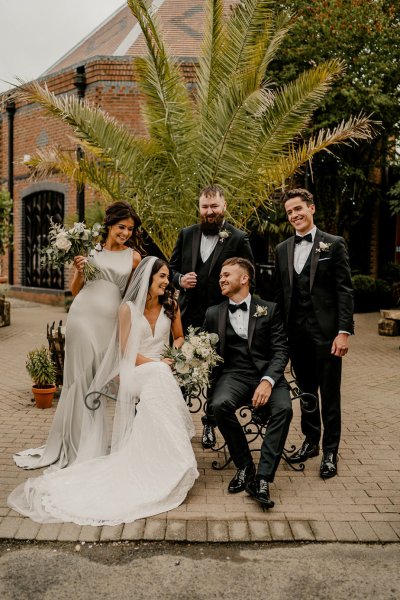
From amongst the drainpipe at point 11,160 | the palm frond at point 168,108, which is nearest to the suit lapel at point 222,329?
the palm frond at point 168,108

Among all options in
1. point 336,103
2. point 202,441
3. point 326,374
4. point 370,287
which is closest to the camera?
point 326,374

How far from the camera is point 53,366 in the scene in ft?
22.0

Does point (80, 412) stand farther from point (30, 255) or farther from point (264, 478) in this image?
point (30, 255)

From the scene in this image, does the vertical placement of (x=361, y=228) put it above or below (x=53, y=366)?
above

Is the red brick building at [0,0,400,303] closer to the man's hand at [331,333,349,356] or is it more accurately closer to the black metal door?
the black metal door

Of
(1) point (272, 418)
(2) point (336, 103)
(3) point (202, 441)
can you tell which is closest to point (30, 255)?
(2) point (336, 103)

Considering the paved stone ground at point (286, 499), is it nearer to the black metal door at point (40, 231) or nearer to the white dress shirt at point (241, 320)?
the white dress shirt at point (241, 320)

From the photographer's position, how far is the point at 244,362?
482cm

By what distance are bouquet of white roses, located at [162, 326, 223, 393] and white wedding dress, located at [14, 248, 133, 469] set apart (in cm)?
75

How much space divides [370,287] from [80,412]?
13.2 meters

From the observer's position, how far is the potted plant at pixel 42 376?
21.6 feet

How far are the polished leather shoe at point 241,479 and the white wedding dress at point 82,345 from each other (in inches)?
51.6

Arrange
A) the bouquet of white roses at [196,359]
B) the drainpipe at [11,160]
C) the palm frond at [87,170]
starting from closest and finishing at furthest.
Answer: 1. the bouquet of white roses at [196,359]
2. the palm frond at [87,170]
3. the drainpipe at [11,160]

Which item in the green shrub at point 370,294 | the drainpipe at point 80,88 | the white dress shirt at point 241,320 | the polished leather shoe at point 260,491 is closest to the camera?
the polished leather shoe at point 260,491
